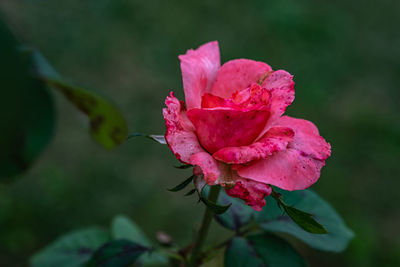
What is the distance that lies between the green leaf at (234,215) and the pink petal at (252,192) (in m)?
0.21

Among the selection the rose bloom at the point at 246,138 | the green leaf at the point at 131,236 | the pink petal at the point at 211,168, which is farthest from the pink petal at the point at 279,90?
the green leaf at the point at 131,236

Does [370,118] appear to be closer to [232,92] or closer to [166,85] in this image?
[166,85]

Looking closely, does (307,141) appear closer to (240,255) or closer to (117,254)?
(240,255)

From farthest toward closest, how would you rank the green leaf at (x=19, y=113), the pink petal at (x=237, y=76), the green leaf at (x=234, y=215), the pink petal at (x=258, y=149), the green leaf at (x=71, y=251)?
the green leaf at (x=71, y=251)
the green leaf at (x=234, y=215)
the pink petal at (x=237, y=76)
the pink petal at (x=258, y=149)
the green leaf at (x=19, y=113)

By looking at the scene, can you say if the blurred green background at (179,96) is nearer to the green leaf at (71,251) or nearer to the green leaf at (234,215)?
the green leaf at (71,251)

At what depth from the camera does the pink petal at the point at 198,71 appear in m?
0.57

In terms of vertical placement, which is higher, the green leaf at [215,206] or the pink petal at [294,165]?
the pink petal at [294,165]

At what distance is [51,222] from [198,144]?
4.28 ft

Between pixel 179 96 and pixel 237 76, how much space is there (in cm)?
167

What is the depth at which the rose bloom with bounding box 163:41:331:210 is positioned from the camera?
51 centimetres

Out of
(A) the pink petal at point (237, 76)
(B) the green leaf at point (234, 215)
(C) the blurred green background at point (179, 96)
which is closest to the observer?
(A) the pink petal at point (237, 76)

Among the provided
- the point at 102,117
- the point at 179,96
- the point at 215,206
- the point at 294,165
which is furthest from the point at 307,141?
the point at 179,96

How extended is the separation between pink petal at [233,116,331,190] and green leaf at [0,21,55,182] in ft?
0.83

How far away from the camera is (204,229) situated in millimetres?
631
